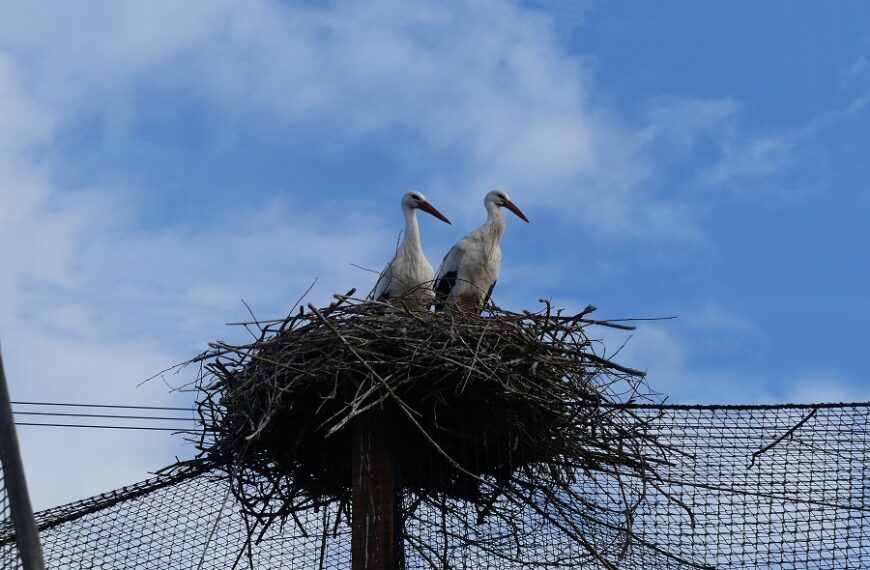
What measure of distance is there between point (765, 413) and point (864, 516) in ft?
1.54

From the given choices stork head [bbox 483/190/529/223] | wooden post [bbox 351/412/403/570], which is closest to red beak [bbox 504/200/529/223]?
stork head [bbox 483/190/529/223]

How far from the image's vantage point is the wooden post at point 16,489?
246cm

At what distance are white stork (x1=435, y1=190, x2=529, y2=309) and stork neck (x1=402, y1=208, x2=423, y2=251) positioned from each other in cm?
20

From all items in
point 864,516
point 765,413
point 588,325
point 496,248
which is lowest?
point 864,516

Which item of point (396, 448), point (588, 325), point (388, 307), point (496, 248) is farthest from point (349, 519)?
point (496, 248)

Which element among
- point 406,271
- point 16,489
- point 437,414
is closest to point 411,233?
point 406,271

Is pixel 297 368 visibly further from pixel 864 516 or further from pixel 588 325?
pixel 864 516

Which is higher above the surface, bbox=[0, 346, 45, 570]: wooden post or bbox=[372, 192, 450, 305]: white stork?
bbox=[372, 192, 450, 305]: white stork

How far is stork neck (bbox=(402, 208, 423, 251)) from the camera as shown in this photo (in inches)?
264

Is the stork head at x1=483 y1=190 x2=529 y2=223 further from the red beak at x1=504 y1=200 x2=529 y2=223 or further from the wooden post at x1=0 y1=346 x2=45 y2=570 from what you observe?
the wooden post at x1=0 y1=346 x2=45 y2=570

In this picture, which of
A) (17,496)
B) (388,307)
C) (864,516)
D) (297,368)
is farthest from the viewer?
(388,307)

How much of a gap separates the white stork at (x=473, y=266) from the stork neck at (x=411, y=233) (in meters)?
0.20

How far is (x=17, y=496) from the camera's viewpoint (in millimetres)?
2492

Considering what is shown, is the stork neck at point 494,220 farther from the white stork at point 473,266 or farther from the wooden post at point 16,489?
the wooden post at point 16,489
